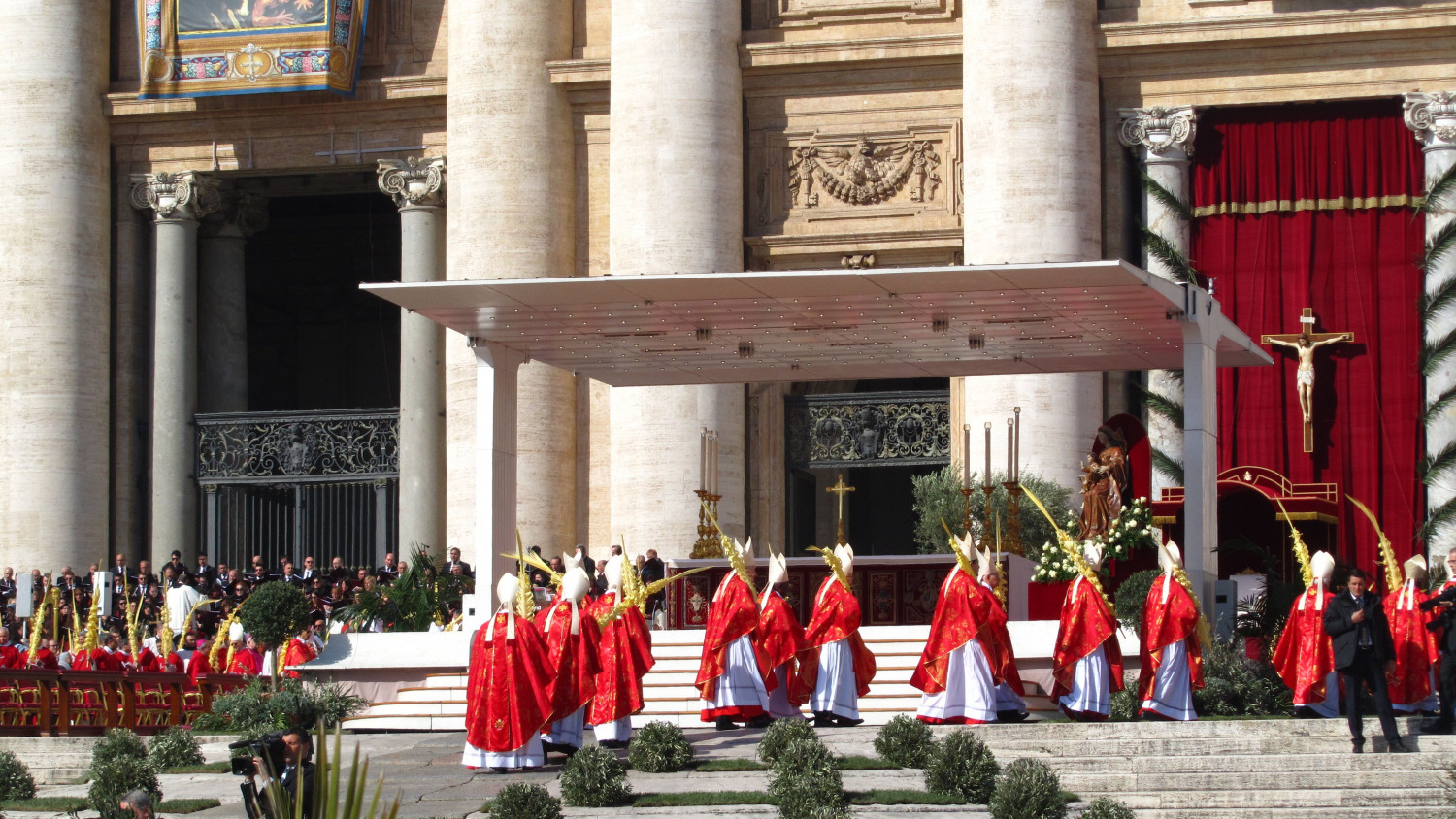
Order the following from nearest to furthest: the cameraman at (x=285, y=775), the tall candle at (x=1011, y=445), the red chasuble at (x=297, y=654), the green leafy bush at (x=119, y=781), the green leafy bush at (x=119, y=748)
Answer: the cameraman at (x=285, y=775) → the green leafy bush at (x=119, y=781) → the green leafy bush at (x=119, y=748) → the tall candle at (x=1011, y=445) → the red chasuble at (x=297, y=654)

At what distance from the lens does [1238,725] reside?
1569cm

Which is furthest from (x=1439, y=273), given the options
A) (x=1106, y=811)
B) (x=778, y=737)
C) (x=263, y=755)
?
(x=263, y=755)

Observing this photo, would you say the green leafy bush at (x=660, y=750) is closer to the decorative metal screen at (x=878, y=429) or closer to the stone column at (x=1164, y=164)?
the decorative metal screen at (x=878, y=429)

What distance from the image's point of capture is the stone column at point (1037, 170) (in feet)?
89.7

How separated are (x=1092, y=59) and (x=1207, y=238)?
104 inches

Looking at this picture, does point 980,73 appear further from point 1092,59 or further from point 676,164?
point 676,164

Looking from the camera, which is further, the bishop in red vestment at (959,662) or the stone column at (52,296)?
the stone column at (52,296)

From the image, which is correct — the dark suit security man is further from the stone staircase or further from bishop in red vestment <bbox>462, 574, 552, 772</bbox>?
bishop in red vestment <bbox>462, 574, 552, 772</bbox>

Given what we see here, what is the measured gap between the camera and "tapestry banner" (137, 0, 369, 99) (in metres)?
30.4

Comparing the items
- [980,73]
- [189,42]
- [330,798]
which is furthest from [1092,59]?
[330,798]

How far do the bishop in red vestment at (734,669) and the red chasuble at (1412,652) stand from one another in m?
4.73

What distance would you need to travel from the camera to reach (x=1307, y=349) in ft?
88.8

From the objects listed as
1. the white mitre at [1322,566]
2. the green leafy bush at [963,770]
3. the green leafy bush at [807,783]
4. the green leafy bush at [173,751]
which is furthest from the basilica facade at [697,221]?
the green leafy bush at [173,751]

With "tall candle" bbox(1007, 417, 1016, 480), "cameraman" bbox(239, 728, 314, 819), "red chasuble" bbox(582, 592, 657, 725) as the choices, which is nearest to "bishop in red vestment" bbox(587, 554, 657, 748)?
"red chasuble" bbox(582, 592, 657, 725)
